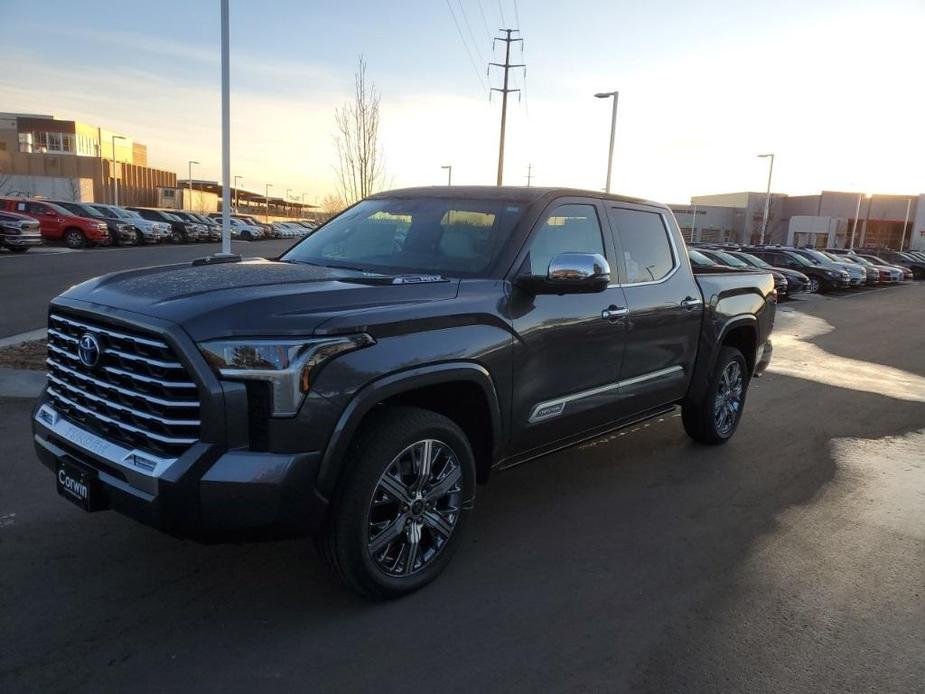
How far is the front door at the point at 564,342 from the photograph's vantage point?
3748mm

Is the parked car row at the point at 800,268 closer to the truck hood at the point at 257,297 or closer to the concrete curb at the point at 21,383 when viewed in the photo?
the concrete curb at the point at 21,383

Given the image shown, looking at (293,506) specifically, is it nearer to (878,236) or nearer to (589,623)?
(589,623)

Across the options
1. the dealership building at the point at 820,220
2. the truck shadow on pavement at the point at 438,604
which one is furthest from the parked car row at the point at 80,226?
the dealership building at the point at 820,220

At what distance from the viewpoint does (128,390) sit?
291 cm

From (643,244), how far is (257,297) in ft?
9.82

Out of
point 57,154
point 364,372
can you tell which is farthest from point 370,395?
point 57,154

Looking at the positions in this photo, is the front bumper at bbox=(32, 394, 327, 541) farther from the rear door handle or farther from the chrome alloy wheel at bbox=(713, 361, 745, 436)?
Result: the chrome alloy wheel at bbox=(713, 361, 745, 436)

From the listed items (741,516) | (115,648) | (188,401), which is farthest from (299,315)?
(741,516)

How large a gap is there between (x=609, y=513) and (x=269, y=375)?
266 centimetres

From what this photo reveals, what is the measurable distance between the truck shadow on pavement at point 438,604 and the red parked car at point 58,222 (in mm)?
26590

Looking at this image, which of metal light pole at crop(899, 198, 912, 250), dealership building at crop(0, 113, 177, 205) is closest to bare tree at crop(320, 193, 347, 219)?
dealership building at crop(0, 113, 177, 205)

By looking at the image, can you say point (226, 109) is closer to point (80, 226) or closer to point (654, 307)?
point (654, 307)

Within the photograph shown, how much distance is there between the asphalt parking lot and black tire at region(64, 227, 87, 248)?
26135 mm

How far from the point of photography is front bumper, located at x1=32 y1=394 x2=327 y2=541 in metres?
2.69
